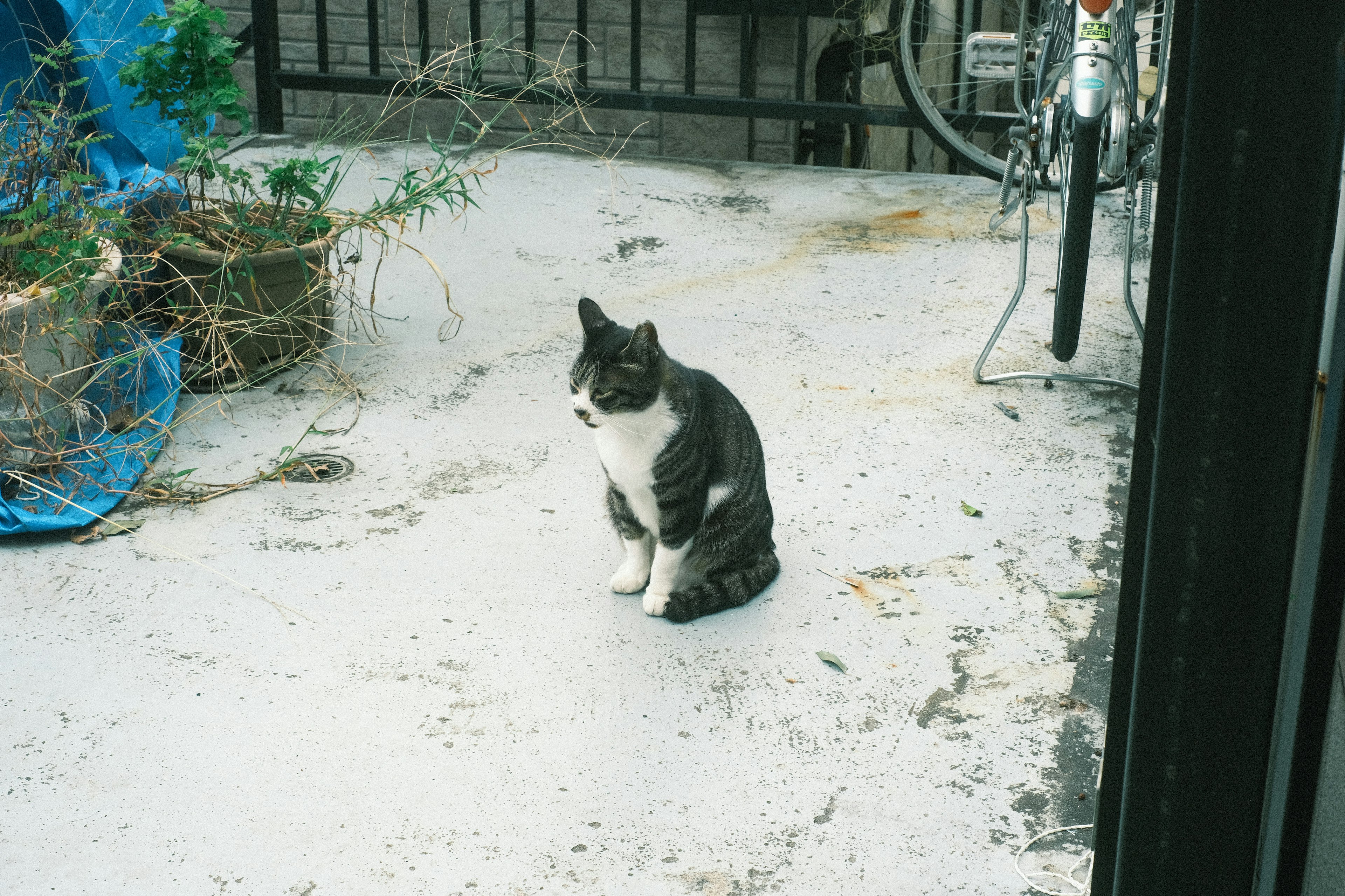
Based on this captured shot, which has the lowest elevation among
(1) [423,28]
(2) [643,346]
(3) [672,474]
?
(3) [672,474]

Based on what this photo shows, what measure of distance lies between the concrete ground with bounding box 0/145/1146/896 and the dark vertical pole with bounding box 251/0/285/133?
2271mm

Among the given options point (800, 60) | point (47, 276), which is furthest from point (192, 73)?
point (800, 60)

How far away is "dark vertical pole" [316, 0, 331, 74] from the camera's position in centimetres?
565

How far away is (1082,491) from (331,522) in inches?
71.2

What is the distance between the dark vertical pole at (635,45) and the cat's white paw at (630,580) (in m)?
3.51

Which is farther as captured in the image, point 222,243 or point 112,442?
point 222,243

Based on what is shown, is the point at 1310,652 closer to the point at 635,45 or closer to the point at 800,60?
the point at 800,60

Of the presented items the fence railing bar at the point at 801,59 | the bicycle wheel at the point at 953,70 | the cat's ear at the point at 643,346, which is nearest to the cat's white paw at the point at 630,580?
the cat's ear at the point at 643,346

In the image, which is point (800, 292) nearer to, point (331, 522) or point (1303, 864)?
point (331, 522)

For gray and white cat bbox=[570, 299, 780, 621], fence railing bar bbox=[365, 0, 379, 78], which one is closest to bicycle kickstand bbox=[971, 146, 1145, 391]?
gray and white cat bbox=[570, 299, 780, 621]

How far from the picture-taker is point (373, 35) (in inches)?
223

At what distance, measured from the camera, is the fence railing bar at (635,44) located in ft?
18.0

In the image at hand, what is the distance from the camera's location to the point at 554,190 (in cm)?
518

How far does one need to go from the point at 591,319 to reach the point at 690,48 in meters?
3.34
